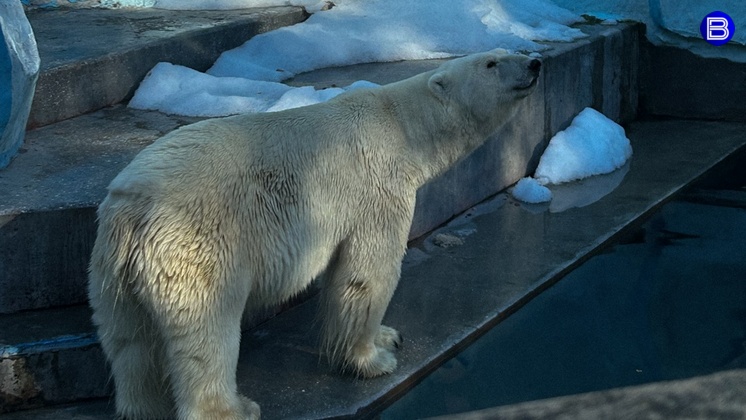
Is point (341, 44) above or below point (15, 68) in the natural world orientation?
below

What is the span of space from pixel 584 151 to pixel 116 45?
270 cm

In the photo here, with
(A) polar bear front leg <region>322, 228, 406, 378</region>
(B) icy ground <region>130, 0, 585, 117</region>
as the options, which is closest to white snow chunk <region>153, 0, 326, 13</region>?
(B) icy ground <region>130, 0, 585, 117</region>

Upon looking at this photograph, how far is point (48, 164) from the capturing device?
373 centimetres

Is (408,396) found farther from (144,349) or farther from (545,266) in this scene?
(545,266)

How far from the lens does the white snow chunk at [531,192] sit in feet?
16.9

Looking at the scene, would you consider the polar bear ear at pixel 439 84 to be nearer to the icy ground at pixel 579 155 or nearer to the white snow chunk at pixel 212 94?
the white snow chunk at pixel 212 94

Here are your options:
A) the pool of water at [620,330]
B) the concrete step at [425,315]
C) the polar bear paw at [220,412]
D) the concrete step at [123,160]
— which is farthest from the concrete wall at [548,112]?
the polar bear paw at [220,412]

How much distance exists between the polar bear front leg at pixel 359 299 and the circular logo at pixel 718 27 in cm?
427

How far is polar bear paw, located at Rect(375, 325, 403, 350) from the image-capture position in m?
3.42

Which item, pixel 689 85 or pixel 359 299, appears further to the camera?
pixel 689 85

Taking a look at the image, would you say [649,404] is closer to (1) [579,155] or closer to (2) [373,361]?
(2) [373,361]

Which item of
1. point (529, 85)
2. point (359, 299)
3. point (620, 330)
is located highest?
point (529, 85)

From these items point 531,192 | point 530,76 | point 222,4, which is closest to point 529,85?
point 530,76

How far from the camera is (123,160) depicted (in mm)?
3766
